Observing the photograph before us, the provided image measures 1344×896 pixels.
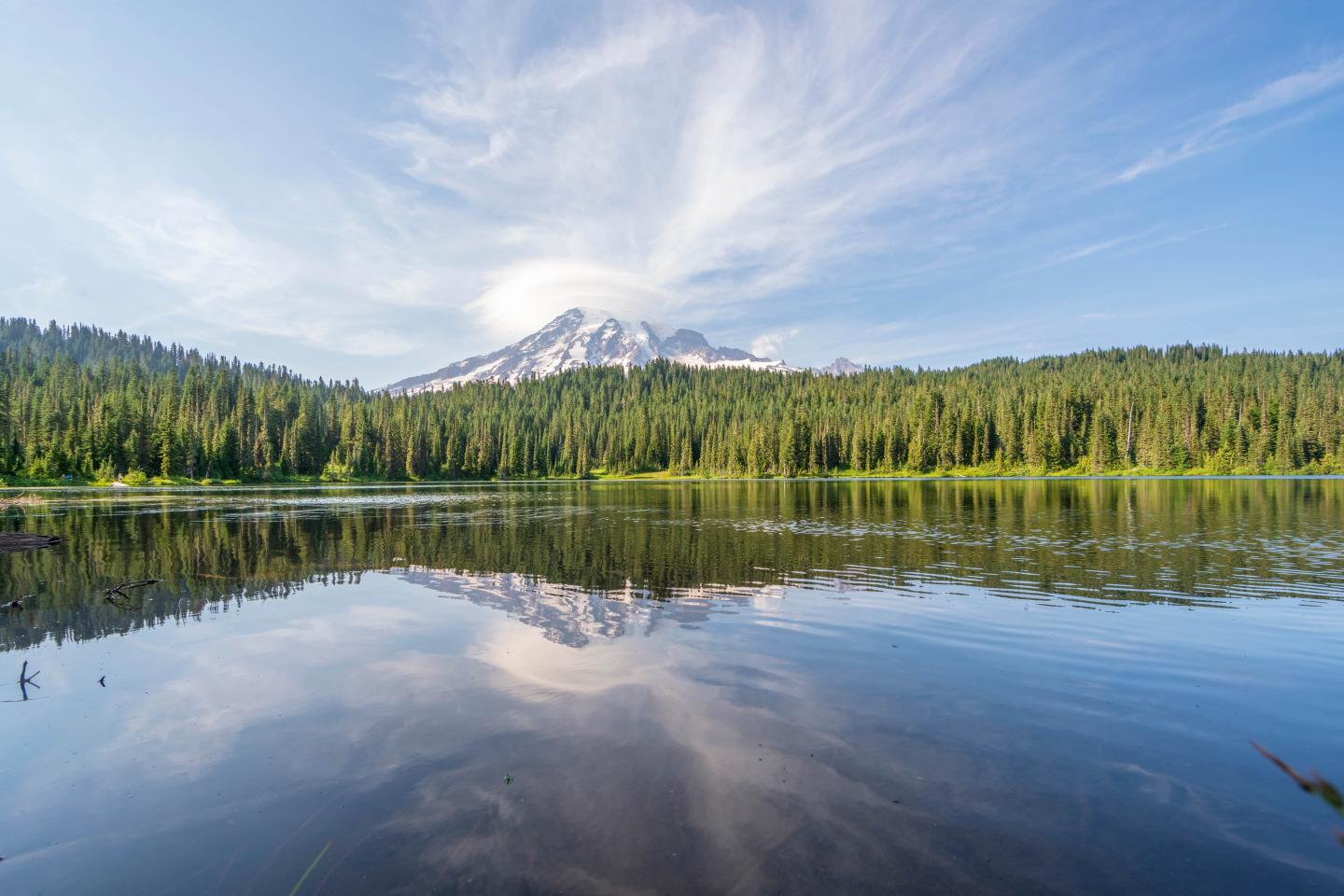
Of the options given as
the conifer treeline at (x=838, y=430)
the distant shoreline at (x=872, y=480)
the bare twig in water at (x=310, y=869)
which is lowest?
the distant shoreline at (x=872, y=480)

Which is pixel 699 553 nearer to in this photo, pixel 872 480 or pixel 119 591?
pixel 119 591

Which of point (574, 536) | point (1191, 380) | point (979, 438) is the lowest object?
point (574, 536)

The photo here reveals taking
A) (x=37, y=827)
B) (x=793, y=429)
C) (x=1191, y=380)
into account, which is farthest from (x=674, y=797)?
(x=1191, y=380)

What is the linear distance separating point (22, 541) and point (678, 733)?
48407 mm

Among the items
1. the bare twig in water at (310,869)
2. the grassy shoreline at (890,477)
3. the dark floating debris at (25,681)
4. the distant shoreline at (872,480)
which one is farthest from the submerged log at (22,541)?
the grassy shoreline at (890,477)

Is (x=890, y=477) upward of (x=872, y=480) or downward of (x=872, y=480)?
upward

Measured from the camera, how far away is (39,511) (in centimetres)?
6262

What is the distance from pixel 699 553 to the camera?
3300 cm

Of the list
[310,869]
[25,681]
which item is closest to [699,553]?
[25,681]

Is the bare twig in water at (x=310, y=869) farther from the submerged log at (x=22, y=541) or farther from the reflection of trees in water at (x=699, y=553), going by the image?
the submerged log at (x=22, y=541)

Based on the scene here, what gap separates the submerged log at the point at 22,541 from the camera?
1297 inches

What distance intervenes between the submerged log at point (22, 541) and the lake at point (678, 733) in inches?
520

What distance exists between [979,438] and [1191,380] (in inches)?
3347

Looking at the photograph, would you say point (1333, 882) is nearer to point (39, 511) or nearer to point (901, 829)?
point (901, 829)
